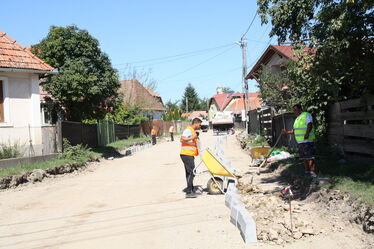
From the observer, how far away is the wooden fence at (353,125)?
8867 mm

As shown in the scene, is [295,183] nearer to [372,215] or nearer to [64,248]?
[372,215]

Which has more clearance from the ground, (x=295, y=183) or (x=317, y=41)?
(x=317, y=41)

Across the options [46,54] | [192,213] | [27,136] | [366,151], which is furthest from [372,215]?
[46,54]

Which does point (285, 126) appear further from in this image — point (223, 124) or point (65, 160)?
point (223, 124)

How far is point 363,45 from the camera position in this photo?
851 cm

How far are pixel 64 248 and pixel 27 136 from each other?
11.1 metres

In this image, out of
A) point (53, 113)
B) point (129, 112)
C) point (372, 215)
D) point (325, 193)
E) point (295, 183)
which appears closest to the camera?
point (372, 215)

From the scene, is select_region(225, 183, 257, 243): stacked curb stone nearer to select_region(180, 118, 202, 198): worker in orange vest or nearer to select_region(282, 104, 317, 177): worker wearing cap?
select_region(180, 118, 202, 198): worker in orange vest

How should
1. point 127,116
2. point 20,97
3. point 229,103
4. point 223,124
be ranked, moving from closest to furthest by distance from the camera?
point 20,97, point 127,116, point 223,124, point 229,103

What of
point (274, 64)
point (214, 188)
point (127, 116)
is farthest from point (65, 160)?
point (127, 116)

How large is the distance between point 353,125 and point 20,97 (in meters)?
12.9

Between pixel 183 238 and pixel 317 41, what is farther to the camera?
pixel 317 41

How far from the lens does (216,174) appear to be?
356 inches

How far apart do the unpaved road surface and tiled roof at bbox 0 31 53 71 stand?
19.8ft
